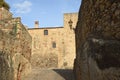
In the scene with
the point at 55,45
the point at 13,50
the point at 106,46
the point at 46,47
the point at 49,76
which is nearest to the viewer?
the point at 106,46

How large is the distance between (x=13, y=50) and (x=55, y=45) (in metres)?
23.0

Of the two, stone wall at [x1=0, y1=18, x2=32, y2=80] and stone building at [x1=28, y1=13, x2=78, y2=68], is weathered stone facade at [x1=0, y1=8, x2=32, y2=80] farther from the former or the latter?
stone building at [x1=28, y1=13, x2=78, y2=68]

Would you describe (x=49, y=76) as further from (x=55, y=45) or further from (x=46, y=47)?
(x=46, y=47)

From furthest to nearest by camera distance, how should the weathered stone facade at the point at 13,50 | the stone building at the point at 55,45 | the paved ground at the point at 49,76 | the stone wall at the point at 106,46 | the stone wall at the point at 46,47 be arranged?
the stone wall at the point at 46,47 < the stone building at the point at 55,45 < the paved ground at the point at 49,76 < the weathered stone facade at the point at 13,50 < the stone wall at the point at 106,46

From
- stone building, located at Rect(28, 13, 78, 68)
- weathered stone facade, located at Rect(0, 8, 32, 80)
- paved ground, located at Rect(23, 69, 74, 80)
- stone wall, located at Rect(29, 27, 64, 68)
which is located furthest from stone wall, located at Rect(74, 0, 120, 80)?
stone wall, located at Rect(29, 27, 64, 68)

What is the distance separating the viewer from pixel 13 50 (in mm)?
12961

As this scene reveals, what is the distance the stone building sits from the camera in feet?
112

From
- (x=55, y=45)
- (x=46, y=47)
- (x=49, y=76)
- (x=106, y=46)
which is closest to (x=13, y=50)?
(x=49, y=76)

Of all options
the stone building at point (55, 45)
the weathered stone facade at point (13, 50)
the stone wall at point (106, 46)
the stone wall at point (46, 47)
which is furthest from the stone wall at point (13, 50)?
the stone wall at point (46, 47)

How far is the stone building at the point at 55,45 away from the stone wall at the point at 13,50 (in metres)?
17.7

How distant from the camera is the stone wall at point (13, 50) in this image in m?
11.5

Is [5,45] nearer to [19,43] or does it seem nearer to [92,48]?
[19,43]

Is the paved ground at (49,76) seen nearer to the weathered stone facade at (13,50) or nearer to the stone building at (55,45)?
the weathered stone facade at (13,50)

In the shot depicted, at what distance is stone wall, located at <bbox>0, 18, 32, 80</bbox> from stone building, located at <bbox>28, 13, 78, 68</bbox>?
17729mm
